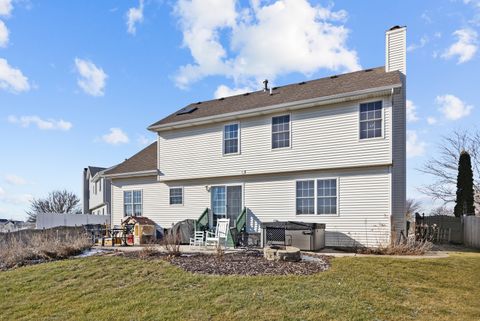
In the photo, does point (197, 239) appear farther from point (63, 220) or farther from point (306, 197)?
point (63, 220)

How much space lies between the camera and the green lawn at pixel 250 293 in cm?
626

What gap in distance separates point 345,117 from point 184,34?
20.6 feet

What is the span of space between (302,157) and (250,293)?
8.25 meters

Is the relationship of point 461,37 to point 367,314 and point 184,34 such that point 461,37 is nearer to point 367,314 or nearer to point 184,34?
point 184,34

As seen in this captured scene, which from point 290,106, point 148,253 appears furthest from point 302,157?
point 148,253

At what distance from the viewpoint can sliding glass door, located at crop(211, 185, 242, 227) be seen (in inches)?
640

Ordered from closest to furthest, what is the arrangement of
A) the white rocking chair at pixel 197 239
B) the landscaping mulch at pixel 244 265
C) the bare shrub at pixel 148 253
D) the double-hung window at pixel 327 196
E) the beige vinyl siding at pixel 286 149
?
the landscaping mulch at pixel 244 265
the bare shrub at pixel 148 253
the beige vinyl siding at pixel 286 149
the double-hung window at pixel 327 196
the white rocking chair at pixel 197 239

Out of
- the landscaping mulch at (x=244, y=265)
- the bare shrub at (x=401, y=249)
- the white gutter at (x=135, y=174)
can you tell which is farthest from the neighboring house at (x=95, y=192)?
the bare shrub at (x=401, y=249)

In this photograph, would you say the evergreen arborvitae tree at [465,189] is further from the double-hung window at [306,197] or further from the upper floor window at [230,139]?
the upper floor window at [230,139]

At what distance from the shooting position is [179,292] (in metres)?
7.29

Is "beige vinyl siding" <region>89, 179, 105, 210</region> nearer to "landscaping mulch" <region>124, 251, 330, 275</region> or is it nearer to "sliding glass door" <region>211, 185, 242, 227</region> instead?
"sliding glass door" <region>211, 185, 242, 227</region>

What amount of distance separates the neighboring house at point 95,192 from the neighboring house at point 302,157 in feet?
53.9

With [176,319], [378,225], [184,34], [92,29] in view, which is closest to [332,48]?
[184,34]

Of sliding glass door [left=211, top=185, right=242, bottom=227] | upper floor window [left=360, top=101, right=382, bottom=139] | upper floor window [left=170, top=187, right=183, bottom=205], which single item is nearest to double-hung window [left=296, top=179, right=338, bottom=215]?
upper floor window [left=360, top=101, right=382, bottom=139]
